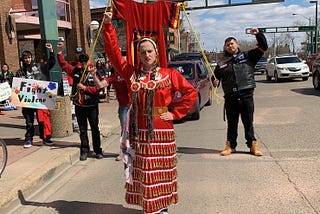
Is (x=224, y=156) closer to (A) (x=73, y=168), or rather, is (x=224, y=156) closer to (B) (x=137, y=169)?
(A) (x=73, y=168)

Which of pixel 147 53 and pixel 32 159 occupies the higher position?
pixel 147 53

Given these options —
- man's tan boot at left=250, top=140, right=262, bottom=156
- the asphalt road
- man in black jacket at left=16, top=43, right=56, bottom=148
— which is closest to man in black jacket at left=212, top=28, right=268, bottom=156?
man's tan boot at left=250, top=140, right=262, bottom=156

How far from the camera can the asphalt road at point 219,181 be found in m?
4.46

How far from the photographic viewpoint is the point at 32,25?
18.5m

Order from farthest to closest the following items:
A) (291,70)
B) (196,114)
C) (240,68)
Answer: (291,70)
(196,114)
(240,68)

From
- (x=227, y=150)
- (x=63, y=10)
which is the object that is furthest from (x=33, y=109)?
(x=63, y=10)

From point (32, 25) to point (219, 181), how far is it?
1594 centimetres

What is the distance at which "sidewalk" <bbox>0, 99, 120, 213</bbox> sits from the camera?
509cm

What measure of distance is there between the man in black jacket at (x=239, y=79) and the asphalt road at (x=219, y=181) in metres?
0.59

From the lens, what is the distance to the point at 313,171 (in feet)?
18.0

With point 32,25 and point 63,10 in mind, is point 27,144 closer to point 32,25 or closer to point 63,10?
point 32,25

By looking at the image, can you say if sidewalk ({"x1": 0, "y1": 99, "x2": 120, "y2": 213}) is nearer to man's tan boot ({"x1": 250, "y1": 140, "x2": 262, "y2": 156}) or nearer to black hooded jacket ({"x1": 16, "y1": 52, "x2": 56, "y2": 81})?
black hooded jacket ({"x1": 16, "y1": 52, "x2": 56, "y2": 81})

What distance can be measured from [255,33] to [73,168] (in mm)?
3823

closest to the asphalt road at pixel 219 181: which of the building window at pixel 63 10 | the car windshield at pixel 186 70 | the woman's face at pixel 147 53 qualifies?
the woman's face at pixel 147 53
